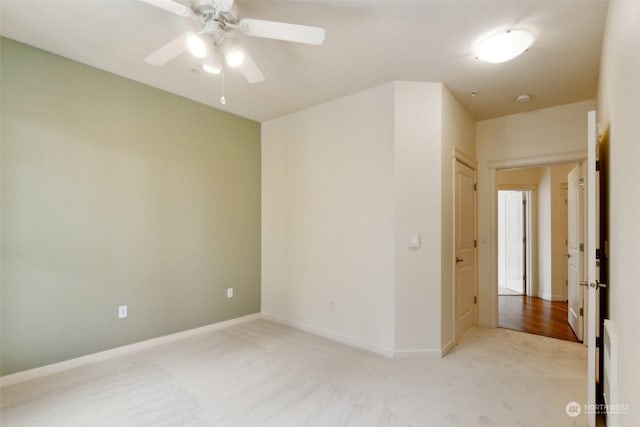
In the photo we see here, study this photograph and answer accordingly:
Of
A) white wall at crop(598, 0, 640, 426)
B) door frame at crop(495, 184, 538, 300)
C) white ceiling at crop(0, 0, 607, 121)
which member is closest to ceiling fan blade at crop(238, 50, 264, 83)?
white ceiling at crop(0, 0, 607, 121)

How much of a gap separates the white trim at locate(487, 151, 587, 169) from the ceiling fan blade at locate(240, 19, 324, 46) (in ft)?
10.5

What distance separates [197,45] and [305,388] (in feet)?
8.35

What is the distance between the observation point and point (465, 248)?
3.73 metres

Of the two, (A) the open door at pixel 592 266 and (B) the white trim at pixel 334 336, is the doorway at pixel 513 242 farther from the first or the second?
(A) the open door at pixel 592 266

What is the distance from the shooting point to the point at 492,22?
2168 mm

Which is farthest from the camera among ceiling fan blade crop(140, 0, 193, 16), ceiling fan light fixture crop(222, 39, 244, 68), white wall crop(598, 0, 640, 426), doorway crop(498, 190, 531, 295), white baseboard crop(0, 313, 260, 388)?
doorway crop(498, 190, 531, 295)

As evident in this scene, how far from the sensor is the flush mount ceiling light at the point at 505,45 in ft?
7.39

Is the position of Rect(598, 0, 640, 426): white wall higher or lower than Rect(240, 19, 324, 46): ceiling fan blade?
lower

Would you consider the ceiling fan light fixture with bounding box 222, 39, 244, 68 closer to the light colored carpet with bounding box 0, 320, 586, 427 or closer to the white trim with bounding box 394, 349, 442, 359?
the light colored carpet with bounding box 0, 320, 586, 427

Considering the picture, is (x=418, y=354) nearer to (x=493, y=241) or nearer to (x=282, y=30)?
(x=493, y=241)

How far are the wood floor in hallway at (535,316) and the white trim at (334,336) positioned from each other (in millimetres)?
1945

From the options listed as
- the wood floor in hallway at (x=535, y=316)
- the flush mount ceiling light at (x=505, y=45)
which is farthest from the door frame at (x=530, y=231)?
the flush mount ceiling light at (x=505, y=45)

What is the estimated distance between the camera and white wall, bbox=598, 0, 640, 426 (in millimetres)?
1236

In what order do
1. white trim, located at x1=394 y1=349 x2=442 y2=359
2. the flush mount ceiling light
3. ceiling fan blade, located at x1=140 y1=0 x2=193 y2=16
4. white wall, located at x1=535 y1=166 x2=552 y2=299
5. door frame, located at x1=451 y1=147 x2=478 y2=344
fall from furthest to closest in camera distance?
white wall, located at x1=535 y1=166 x2=552 y2=299
door frame, located at x1=451 y1=147 x2=478 y2=344
white trim, located at x1=394 y1=349 x2=442 y2=359
the flush mount ceiling light
ceiling fan blade, located at x1=140 y1=0 x2=193 y2=16
